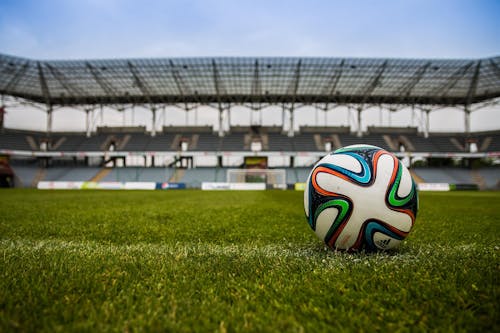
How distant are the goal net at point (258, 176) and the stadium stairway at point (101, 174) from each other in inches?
648

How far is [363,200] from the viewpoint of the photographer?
123 inches

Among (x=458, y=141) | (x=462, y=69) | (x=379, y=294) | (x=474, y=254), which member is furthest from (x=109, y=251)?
(x=458, y=141)

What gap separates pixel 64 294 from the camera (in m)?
2.15

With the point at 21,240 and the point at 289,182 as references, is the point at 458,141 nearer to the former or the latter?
the point at 289,182

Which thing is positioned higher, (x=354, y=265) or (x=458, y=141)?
(x=458, y=141)

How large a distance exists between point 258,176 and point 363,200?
35.1 metres

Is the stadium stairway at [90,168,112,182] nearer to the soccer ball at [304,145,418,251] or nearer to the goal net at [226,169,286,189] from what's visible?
the goal net at [226,169,286,189]

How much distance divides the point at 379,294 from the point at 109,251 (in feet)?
9.21

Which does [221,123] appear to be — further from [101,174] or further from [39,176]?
[39,176]

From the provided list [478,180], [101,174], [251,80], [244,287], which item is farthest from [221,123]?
[244,287]

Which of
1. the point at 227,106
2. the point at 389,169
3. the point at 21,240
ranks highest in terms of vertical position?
the point at 227,106

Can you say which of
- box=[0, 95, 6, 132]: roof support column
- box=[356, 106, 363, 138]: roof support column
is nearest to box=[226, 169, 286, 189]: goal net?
box=[356, 106, 363, 138]: roof support column

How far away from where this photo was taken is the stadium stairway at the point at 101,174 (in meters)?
41.2

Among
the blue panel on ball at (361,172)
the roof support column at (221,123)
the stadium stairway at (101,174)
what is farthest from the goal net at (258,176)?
the blue panel on ball at (361,172)
